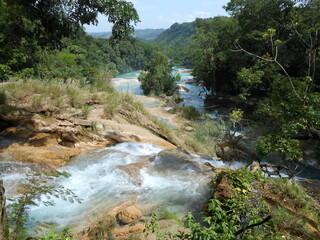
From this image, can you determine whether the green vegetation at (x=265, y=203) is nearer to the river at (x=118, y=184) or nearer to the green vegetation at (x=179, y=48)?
the river at (x=118, y=184)

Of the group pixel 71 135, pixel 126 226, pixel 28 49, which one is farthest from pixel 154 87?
pixel 126 226

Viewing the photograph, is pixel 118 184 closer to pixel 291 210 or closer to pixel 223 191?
pixel 223 191

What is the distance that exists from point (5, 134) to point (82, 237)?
3.93 m

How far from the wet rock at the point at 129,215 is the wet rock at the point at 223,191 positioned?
124 centimetres

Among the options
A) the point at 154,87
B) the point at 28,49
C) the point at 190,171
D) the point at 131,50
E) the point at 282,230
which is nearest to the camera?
the point at 282,230

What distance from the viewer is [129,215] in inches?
130

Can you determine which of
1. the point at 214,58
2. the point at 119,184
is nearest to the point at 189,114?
the point at 214,58

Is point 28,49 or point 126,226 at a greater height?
point 28,49

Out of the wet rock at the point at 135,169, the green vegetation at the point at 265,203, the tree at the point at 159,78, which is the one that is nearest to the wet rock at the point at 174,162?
the wet rock at the point at 135,169

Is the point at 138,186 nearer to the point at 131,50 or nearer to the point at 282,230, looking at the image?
the point at 282,230

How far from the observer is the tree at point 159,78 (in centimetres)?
3097

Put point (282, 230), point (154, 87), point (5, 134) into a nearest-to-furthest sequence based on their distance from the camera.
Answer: point (282, 230), point (5, 134), point (154, 87)

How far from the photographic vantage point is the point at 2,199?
63.3 inches

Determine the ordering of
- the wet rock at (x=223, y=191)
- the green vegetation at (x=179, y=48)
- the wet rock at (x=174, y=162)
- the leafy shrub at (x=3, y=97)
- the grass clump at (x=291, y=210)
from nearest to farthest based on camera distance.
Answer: the grass clump at (x=291, y=210) → the wet rock at (x=223, y=191) → the wet rock at (x=174, y=162) → the leafy shrub at (x=3, y=97) → the green vegetation at (x=179, y=48)
